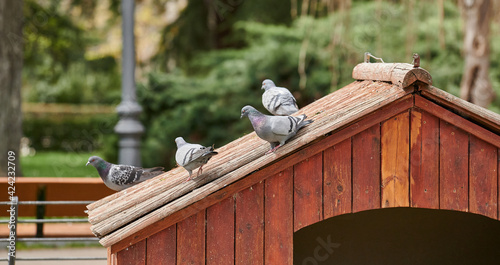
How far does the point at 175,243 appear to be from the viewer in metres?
3.73

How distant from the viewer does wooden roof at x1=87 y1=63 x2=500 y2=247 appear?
364cm

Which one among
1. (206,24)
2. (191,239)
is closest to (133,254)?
(191,239)

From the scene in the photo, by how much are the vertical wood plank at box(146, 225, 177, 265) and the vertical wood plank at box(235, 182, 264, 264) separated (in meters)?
0.35

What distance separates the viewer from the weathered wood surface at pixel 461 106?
377 cm

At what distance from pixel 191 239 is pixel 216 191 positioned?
0.30 m

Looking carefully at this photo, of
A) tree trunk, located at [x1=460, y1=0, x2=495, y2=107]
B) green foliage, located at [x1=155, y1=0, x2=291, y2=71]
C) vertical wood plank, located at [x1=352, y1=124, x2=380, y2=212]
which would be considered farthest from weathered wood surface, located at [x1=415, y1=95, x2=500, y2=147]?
green foliage, located at [x1=155, y1=0, x2=291, y2=71]

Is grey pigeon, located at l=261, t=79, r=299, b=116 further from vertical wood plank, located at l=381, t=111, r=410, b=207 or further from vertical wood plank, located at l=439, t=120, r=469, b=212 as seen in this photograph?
vertical wood plank, located at l=439, t=120, r=469, b=212

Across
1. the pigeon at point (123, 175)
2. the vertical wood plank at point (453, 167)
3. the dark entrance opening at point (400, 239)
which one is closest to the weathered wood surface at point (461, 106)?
the vertical wood plank at point (453, 167)

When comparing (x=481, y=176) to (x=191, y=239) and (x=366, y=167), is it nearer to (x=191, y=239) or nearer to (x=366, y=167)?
(x=366, y=167)

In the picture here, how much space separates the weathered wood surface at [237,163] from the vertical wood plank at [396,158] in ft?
0.56

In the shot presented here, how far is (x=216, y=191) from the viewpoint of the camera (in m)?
3.72

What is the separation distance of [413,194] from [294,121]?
2.65 feet

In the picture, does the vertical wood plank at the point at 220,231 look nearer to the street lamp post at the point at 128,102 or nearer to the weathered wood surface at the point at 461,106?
the weathered wood surface at the point at 461,106

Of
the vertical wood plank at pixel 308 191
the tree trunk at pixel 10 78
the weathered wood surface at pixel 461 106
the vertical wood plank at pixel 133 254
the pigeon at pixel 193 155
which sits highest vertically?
the tree trunk at pixel 10 78
